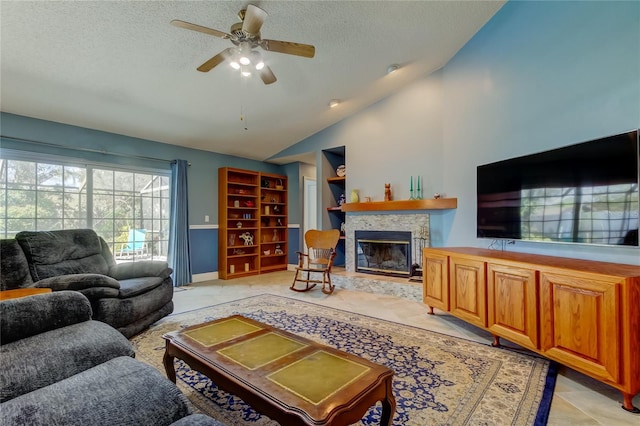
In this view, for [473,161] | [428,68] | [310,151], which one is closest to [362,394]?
[473,161]

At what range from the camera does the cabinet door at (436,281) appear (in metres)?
3.06

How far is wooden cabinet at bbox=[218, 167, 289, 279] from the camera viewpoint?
222 inches

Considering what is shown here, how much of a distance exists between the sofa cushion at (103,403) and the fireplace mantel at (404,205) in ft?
11.8

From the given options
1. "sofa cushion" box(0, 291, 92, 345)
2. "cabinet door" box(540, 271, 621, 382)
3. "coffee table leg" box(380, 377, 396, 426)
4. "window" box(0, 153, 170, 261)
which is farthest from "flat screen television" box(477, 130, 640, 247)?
"window" box(0, 153, 170, 261)

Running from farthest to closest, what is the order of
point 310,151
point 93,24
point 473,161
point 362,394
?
point 310,151 → point 473,161 → point 93,24 → point 362,394

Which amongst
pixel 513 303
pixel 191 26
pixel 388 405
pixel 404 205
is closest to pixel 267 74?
pixel 191 26

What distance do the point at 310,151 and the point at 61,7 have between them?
3.92 m

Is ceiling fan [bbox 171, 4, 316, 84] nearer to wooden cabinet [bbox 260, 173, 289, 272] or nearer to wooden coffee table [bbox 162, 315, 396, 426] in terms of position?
wooden coffee table [bbox 162, 315, 396, 426]

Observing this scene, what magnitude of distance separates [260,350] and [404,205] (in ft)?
10.6

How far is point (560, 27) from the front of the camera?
2592mm

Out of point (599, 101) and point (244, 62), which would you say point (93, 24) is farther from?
point (599, 101)

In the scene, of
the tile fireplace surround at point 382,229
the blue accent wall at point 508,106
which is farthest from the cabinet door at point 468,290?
the tile fireplace surround at point 382,229

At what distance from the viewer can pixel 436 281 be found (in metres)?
3.21

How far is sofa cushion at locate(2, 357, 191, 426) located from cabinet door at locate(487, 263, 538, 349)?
2283 mm
